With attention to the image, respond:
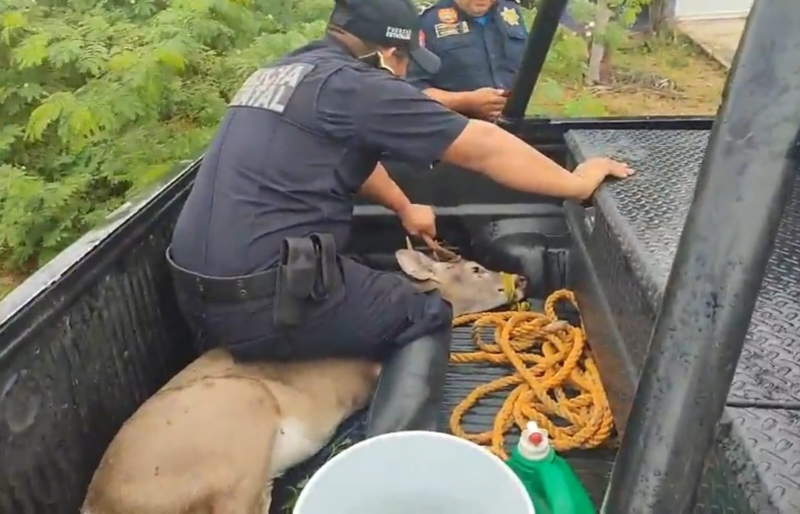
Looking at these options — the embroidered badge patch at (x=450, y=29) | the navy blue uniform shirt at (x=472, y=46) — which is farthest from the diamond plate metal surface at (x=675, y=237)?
the embroidered badge patch at (x=450, y=29)

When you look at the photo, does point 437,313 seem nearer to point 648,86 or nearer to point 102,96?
point 102,96

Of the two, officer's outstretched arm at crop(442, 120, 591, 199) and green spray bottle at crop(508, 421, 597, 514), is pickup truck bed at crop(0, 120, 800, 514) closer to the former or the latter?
officer's outstretched arm at crop(442, 120, 591, 199)

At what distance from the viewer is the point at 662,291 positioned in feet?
3.67

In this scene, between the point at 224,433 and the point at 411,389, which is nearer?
the point at 224,433

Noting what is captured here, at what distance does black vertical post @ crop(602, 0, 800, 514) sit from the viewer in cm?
57

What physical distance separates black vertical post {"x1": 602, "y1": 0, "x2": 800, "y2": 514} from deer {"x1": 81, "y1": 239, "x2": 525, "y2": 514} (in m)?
1.28

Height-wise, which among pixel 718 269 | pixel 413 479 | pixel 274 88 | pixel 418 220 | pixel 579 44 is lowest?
pixel 579 44

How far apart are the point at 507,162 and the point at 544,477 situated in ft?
3.29

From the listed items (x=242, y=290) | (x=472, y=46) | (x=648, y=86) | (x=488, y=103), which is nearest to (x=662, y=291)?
(x=242, y=290)

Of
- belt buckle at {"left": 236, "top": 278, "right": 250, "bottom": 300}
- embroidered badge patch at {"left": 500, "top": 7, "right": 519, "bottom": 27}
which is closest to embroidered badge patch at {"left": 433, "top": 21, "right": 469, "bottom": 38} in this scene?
embroidered badge patch at {"left": 500, "top": 7, "right": 519, "bottom": 27}

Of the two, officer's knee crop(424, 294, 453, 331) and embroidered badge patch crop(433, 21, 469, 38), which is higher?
embroidered badge patch crop(433, 21, 469, 38)

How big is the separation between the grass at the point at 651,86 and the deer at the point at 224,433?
3.56m

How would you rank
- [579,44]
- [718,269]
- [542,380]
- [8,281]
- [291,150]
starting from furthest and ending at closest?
1. [579,44]
2. [8,281]
3. [542,380]
4. [291,150]
5. [718,269]

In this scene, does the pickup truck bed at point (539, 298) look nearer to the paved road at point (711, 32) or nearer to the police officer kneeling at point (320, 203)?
the police officer kneeling at point (320, 203)
